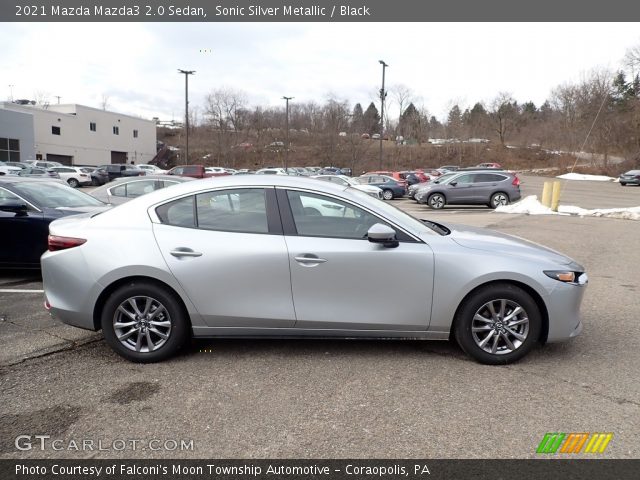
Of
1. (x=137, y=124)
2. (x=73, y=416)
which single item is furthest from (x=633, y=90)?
(x=73, y=416)

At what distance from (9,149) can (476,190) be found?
49.4 m

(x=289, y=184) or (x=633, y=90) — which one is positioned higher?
(x=633, y=90)

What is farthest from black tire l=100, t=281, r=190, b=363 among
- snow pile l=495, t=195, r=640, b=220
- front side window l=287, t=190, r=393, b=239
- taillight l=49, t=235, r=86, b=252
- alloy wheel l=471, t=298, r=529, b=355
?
snow pile l=495, t=195, r=640, b=220

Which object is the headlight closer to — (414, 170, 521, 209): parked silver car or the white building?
(414, 170, 521, 209): parked silver car

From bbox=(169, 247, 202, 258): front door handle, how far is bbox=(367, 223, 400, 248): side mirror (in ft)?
4.63

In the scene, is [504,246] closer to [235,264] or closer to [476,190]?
[235,264]

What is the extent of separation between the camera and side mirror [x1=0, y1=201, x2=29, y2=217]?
6457mm

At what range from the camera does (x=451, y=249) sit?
386 centimetres

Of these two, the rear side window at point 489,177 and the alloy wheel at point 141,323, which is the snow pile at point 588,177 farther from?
the alloy wheel at point 141,323

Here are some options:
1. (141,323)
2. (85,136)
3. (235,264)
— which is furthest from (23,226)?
(85,136)

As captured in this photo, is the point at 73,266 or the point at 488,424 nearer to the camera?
the point at 488,424

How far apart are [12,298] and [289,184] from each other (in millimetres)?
4205

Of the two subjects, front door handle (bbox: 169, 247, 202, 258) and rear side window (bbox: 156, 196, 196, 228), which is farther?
rear side window (bbox: 156, 196, 196, 228)

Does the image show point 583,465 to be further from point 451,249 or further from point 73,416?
point 73,416
